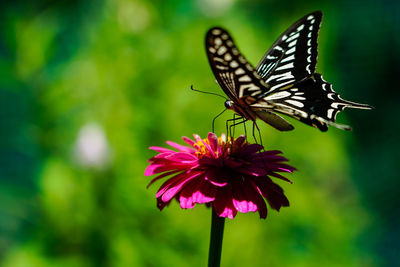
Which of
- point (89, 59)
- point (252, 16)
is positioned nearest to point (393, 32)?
point (252, 16)

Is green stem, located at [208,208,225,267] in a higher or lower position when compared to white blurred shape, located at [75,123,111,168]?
lower

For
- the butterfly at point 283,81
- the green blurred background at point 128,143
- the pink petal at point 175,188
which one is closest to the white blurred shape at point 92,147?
the green blurred background at point 128,143

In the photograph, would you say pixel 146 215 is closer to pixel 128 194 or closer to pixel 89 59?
pixel 128 194

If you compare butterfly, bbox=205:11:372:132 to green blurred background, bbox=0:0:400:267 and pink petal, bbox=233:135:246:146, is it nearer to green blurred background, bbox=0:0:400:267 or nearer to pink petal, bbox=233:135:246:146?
pink petal, bbox=233:135:246:146

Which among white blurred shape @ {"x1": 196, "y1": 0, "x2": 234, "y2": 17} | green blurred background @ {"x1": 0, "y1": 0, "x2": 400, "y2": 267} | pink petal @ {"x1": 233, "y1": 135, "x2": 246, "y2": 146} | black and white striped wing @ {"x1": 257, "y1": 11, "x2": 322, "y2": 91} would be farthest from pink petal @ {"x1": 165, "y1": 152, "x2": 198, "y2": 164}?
white blurred shape @ {"x1": 196, "y1": 0, "x2": 234, "y2": 17}

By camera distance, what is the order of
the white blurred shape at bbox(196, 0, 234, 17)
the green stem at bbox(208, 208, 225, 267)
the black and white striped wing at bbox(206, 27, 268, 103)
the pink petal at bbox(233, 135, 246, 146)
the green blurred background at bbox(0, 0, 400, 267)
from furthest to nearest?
1. the white blurred shape at bbox(196, 0, 234, 17)
2. the green blurred background at bbox(0, 0, 400, 267)
3. the pink petal at bbox(233, 135, 246, 146)
4. the black and white striped wing at bbox(206, 27, 268, 103)
5. the green stem at bbox(208, 208, 225, 267)

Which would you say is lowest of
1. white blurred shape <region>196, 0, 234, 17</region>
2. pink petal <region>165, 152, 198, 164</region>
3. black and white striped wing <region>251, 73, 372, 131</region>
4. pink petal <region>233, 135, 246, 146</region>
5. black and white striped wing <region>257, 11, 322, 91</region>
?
pink petal <region>165, 152, 198, 164</region>
